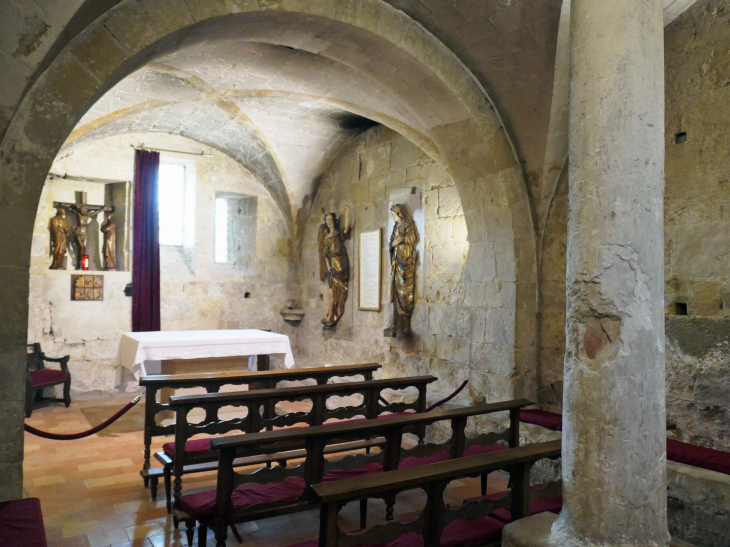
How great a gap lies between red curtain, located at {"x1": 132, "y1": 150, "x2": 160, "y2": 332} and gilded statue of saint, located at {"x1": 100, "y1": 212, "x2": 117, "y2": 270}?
0.29 m

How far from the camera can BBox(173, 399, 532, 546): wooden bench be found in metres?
2.50

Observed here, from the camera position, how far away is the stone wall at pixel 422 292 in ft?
16.2

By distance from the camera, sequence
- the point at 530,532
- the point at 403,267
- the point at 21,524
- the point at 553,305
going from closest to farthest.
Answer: the point at 530,532 → the point at 21,524 → the point at 553,305 → the point at 403,267

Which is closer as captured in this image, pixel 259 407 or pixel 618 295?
pixel 618 295

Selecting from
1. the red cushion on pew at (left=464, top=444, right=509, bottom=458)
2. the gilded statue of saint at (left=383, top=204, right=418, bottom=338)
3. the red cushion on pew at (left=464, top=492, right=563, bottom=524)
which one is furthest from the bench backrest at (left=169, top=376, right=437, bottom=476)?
the gilded statue of saint at (left=383, top=204, right=418, bottom=338)

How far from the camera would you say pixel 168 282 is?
26.0 ft

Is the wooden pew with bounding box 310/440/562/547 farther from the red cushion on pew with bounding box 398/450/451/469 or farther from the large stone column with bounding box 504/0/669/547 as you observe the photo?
the red cushion on pew with bounding box 398/450/451/469

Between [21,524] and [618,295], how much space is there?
2.42 metres

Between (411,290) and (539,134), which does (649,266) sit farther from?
(411,290)

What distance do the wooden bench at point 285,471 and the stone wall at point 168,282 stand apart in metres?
4.42

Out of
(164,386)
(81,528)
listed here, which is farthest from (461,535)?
(164,386)

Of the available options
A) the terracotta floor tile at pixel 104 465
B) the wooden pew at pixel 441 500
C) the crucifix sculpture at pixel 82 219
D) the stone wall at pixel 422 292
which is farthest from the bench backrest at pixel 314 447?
the crucifix sculpture at pixel 82 219

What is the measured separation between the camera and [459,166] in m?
4.96

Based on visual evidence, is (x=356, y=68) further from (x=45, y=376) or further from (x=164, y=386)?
Answer: (x=45, y=376)
